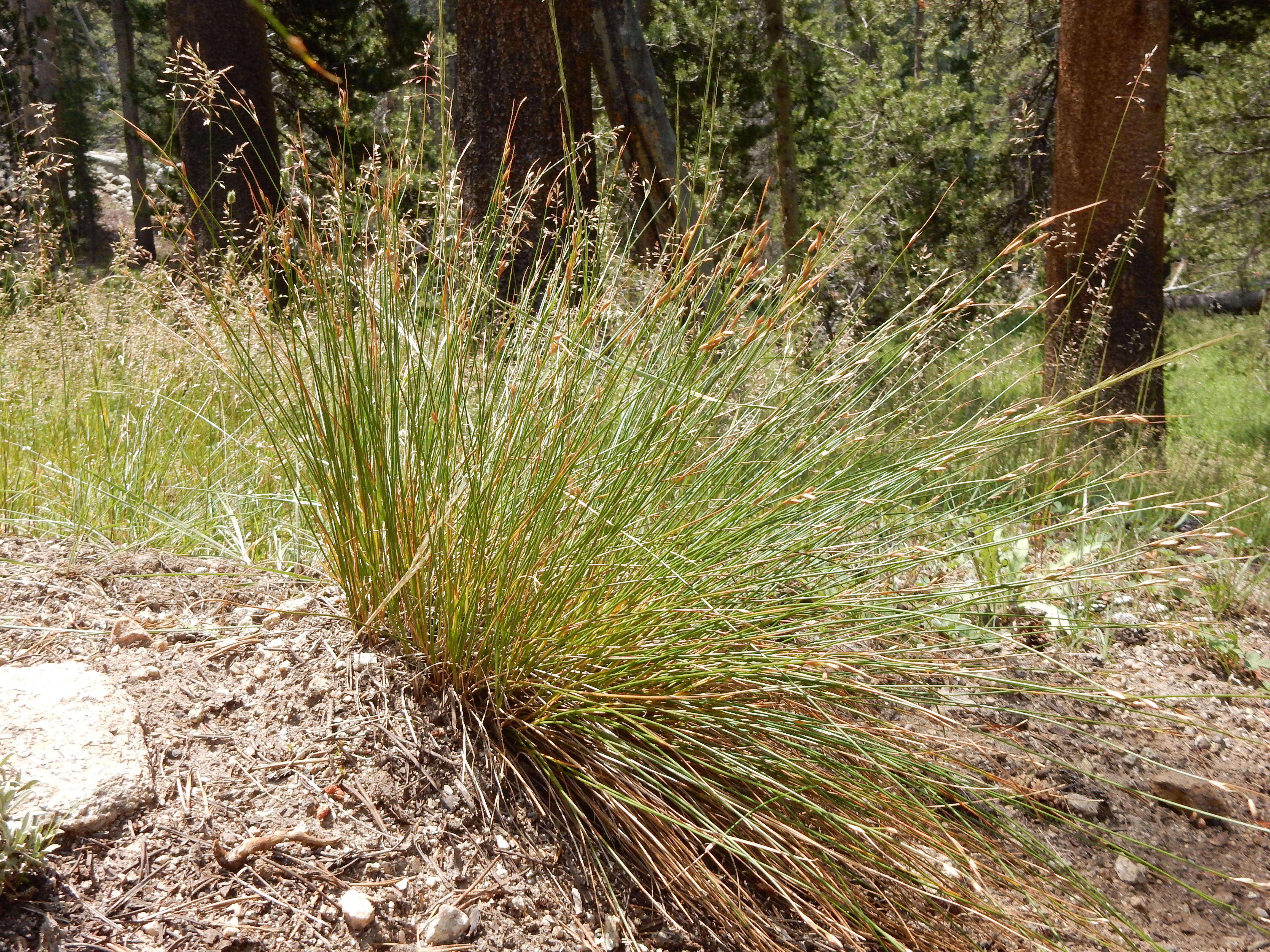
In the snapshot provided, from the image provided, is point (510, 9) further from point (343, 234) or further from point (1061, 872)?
point (1061, 872)

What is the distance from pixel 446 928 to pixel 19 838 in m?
0.61

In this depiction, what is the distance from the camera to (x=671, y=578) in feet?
5.54

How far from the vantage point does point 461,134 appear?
15.7 ft

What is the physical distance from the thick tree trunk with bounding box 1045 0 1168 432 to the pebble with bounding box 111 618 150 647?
398 cm

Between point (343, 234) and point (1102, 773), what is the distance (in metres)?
2.19

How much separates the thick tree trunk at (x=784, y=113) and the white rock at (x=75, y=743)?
843 cm

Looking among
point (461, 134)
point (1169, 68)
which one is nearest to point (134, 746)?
point (461, 134)

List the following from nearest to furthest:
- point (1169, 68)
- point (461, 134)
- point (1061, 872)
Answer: point (1061, 872) → point (461, 134) → point (1169, 68)

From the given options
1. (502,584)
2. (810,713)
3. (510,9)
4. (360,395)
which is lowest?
(810,713)

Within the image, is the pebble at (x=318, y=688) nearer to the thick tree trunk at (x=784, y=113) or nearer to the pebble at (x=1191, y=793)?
the pebble at (x=1191, y=793)

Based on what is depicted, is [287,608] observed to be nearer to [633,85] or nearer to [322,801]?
[322,801]

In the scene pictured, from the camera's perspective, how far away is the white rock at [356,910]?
1.44 metres

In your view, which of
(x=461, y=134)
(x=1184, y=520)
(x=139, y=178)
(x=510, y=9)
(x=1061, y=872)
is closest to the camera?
(x=1061, y=872)

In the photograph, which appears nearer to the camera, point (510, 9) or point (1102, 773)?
point (1102, 773)
